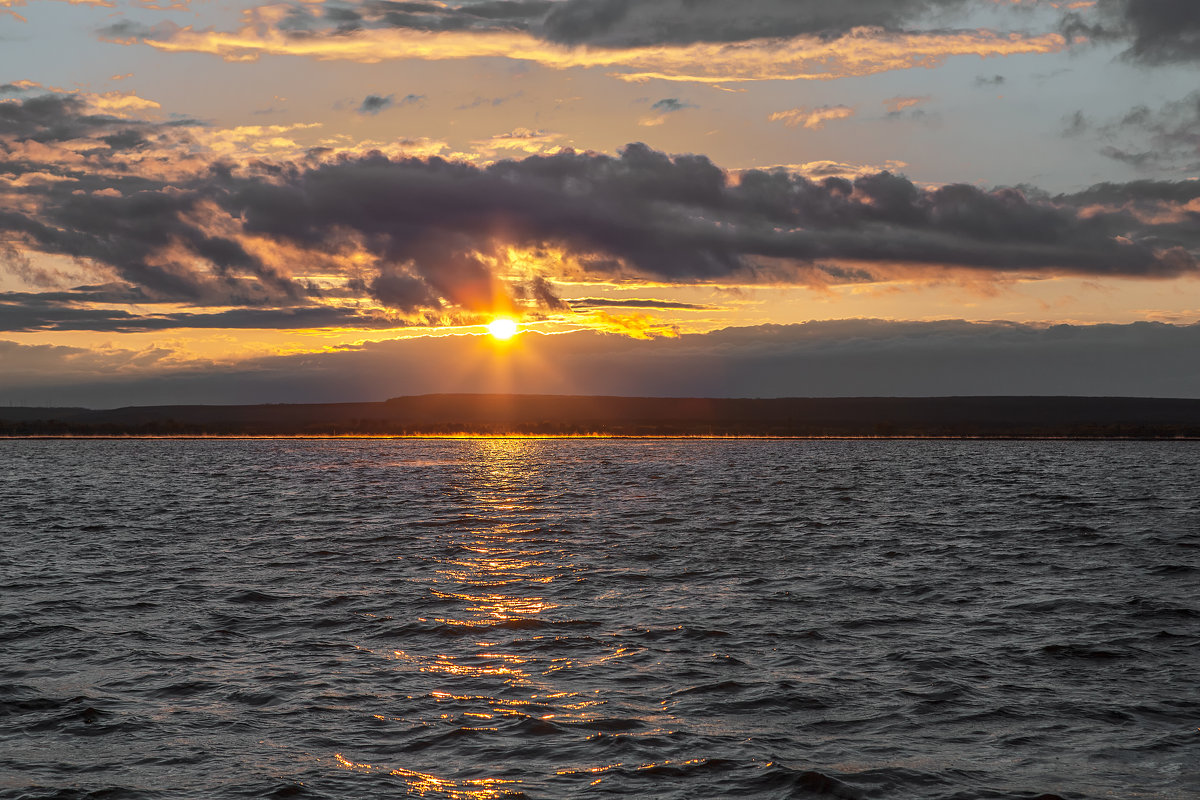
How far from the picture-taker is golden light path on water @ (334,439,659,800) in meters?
14.7

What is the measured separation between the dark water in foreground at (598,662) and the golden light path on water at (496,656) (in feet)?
0.31

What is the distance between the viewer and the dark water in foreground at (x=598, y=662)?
14.5 m

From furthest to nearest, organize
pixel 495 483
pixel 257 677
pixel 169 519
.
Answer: pixel 495 483, pixel 169 519, pixel 257 677

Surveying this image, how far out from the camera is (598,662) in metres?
20.8

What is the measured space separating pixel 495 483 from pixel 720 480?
69.7ft

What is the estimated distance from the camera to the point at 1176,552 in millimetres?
40375

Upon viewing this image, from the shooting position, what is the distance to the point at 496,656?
21531mm

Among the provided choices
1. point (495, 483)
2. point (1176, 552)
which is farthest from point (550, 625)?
point (495, 483)

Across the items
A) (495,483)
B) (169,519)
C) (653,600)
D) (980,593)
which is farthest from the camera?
(495,483)

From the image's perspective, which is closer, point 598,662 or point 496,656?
point 598,662

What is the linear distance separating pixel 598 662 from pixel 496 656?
2.27 m

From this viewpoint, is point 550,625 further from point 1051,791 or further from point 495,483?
point 495,483

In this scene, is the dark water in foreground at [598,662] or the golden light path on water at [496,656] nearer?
the dark water in foreground at [598,662]

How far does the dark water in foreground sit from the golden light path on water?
0.31ft
